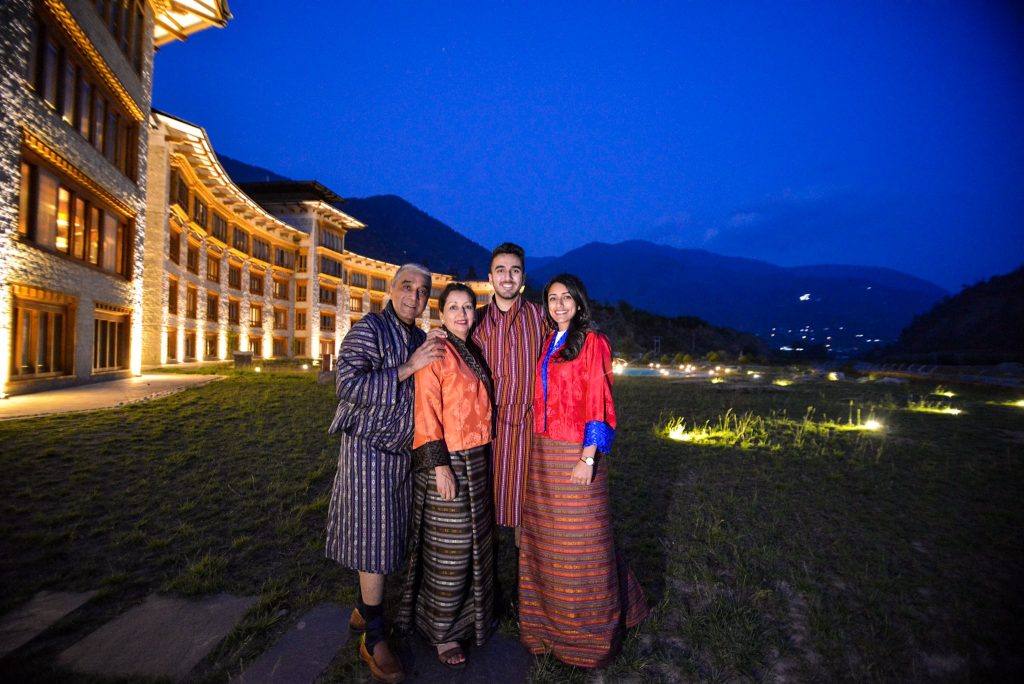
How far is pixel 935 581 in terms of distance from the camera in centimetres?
358

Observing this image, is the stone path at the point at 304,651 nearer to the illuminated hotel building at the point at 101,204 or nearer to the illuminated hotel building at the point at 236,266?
the illuminated hotel building at the point at 101,204

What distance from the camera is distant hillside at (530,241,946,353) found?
46.9m

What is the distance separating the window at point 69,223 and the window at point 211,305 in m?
13.5

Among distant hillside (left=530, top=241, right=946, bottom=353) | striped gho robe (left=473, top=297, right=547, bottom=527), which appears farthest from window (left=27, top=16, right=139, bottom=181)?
distant hillside (left=530, top=241, right=946, bottom=353)

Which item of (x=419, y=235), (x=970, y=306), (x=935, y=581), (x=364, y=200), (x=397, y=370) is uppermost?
(x=364, y=200)

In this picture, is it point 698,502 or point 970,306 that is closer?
point 698,502

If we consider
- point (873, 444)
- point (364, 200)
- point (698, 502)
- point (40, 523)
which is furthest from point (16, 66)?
point (364, 200)

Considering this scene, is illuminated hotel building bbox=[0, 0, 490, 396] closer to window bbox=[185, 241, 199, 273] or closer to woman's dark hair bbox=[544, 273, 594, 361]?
window bbox=[185, 241, 199, 273]

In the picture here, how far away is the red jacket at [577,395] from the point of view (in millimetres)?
2758

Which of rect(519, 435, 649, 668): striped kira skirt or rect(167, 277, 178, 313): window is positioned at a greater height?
rect(167, 277, 178, 313): window

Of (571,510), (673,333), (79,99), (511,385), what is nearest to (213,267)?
(79,99)

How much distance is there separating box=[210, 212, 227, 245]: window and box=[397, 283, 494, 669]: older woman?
31190mm

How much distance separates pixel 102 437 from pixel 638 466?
8.32 meters

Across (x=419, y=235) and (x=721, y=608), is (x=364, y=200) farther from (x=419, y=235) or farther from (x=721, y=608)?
(x=721, y=608)
